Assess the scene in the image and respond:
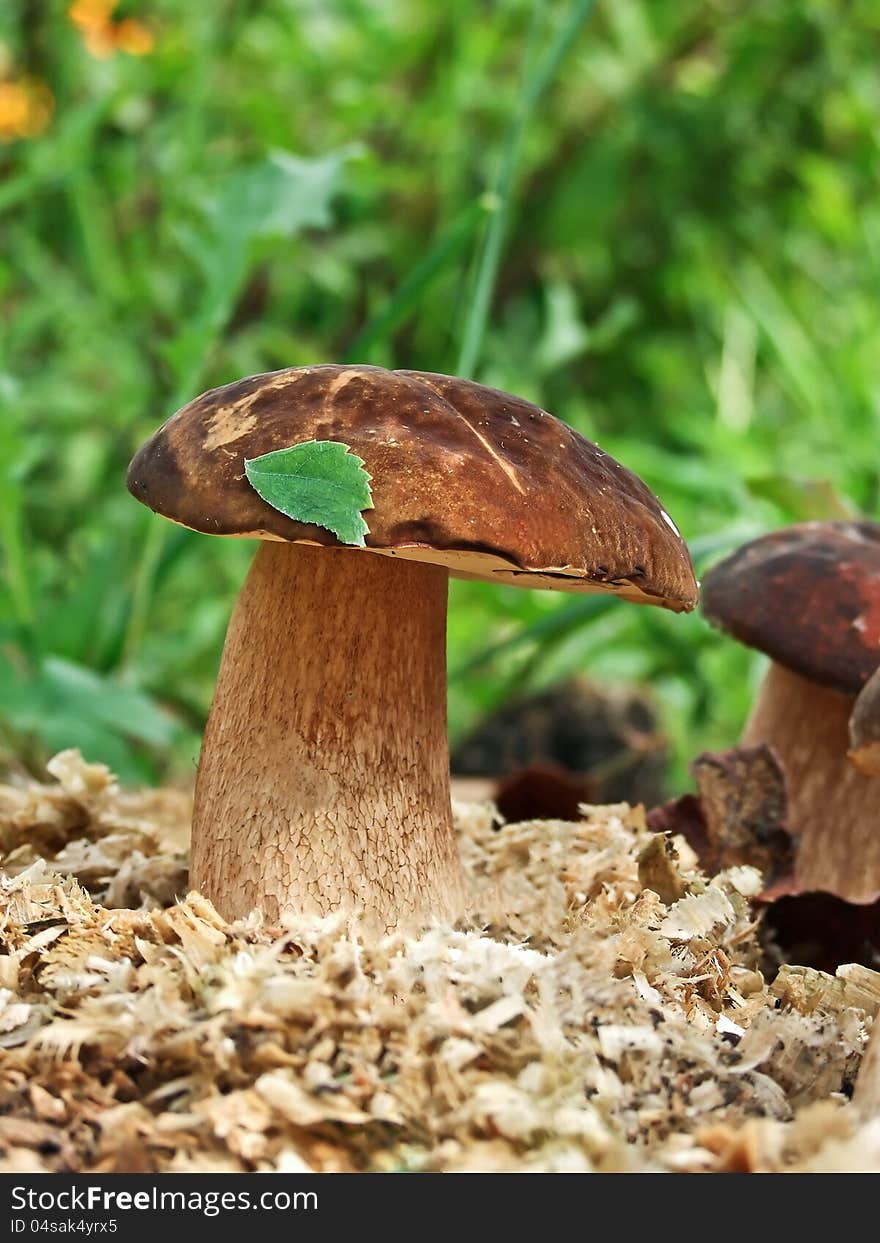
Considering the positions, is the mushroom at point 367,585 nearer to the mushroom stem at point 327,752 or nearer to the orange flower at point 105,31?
the mushroom stem at point 327,752

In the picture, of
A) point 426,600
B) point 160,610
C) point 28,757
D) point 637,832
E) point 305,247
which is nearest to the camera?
point 426,600

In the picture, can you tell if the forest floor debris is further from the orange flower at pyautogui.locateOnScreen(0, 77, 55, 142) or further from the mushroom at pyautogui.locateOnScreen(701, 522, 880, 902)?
the orange flower at pyautogui.locateOnScreen(0, 77, 55, 142)

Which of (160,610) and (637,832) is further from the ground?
(160,610)

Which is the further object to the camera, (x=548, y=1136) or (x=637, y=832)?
(x=637, y=832)

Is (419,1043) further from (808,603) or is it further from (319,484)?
(808,603)

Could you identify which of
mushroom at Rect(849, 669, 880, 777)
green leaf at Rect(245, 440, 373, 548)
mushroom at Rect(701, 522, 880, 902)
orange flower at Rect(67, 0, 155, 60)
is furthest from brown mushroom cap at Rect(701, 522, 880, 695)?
orange flower at Rect(67, 0, 155, 60)

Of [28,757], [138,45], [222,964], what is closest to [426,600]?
[222,964]

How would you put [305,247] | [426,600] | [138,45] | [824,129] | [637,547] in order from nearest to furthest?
1. [637,547]
2. [426,600]
3. [138,45]
4. [305,247]
5. [824,129]
